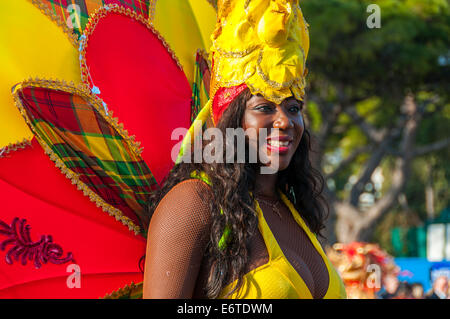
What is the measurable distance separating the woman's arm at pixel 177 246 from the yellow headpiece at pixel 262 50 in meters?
0.50

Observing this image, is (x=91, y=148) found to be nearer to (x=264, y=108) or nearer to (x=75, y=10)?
(x=75, y=10)

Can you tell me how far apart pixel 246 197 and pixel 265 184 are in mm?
255

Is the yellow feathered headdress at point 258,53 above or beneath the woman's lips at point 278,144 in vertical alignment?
above

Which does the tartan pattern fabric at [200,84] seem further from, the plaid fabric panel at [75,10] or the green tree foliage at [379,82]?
the green tree foliage at [379,82]

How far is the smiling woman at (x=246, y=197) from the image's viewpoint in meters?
2.09

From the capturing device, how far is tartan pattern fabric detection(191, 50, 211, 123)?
2.84 m

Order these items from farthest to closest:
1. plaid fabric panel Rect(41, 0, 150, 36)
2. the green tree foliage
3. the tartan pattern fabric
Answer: the green tree foliage
the tartan pattern fabric
plaid fabric panel Rect(41, 0, 150, 36)

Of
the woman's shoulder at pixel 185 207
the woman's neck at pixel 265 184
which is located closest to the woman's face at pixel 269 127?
the woman's neck at pixel 265 184

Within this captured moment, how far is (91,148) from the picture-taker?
239cm

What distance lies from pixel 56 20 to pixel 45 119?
0.38 meters

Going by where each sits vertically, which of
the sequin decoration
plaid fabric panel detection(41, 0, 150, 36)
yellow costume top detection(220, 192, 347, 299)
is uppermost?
plaid fabric panel detection(41, 0, 150, 36)

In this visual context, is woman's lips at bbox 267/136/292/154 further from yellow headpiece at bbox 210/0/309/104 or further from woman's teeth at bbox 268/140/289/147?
yellow headpiece at bbox 210/0/309/104

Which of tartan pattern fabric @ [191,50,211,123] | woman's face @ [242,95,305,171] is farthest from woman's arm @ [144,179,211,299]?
tartan pattern fabric @ [191,50,211,123]
